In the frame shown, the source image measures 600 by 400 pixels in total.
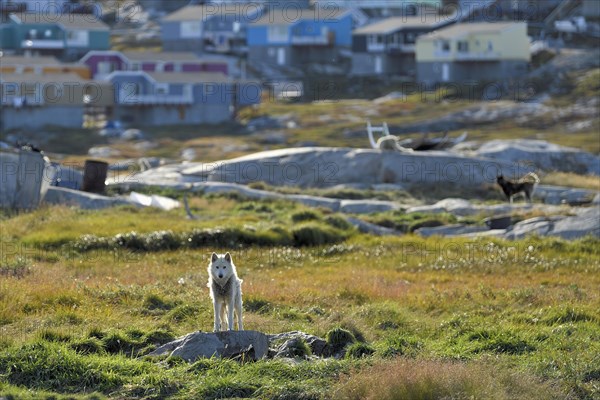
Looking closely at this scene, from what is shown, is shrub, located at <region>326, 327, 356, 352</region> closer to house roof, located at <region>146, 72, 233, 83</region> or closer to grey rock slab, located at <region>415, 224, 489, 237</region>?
grey rock slab, located at <region>415, 224, 489, 237</region>

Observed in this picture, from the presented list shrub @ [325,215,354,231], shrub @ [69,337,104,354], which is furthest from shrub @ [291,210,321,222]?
shrub @ [69,337,104,354]

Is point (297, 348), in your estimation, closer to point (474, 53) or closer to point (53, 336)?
point (53, 336)

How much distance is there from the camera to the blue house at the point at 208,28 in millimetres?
135500

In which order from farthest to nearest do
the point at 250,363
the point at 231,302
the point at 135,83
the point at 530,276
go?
1. the point at 135,83
2. the point at 530,276
3. the point at 231,302
4. the point at 250,363

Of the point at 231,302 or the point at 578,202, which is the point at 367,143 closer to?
the point at 578,202

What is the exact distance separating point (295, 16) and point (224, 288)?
383ft

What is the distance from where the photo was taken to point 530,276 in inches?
949

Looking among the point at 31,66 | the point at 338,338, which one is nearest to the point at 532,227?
the point at 338,338

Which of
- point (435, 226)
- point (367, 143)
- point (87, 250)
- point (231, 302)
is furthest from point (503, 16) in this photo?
point (231, 302)

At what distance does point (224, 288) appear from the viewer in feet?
51.2

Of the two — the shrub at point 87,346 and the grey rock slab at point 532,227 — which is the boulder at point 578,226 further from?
the shrub at point 87,346

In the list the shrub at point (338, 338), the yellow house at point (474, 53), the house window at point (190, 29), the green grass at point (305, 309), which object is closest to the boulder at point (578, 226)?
the green grass at point (305, 309)

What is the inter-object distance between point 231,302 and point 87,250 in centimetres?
1146

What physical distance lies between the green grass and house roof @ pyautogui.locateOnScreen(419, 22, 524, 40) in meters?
85.7
